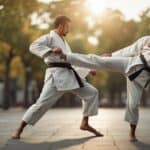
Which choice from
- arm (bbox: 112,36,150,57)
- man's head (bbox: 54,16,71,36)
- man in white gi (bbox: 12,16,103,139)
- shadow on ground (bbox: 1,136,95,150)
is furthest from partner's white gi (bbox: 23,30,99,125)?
arm (bbox: 112,36,150,57)

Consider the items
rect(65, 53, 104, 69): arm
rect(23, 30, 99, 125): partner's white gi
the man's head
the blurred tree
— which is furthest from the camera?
the blurred tree

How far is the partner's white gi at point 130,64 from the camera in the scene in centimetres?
1022

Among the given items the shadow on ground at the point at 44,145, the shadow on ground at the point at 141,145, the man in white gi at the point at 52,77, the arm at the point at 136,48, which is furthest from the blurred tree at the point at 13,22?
the shadow on ground at the point at 141,145

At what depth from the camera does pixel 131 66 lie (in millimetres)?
10359

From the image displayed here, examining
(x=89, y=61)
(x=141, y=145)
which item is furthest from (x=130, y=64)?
(x=141, y=145)

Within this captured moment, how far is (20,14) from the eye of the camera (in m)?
30.1

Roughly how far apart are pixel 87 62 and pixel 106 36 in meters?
60.5

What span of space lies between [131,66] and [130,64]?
0.06m

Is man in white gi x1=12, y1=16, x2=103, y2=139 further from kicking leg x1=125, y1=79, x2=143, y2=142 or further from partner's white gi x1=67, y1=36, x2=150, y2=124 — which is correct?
kicking leg x1=125, y1=79, x2=143, y2=142

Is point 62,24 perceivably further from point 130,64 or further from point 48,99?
point 130,64

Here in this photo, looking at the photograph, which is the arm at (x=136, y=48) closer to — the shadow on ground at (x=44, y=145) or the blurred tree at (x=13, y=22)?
the shadow on ground at (x=44, y=145)

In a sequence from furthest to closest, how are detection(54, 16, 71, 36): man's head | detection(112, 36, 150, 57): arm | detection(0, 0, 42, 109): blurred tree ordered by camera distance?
1. detection(0, 0, 42, 109): blurred tree
2. detection(54, 16, 71, 36): man's head
3. detection(112, 36, 150, 57): arm

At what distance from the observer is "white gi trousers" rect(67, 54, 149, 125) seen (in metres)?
10.2

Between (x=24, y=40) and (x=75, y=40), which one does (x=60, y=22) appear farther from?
(x=75, y=40)
